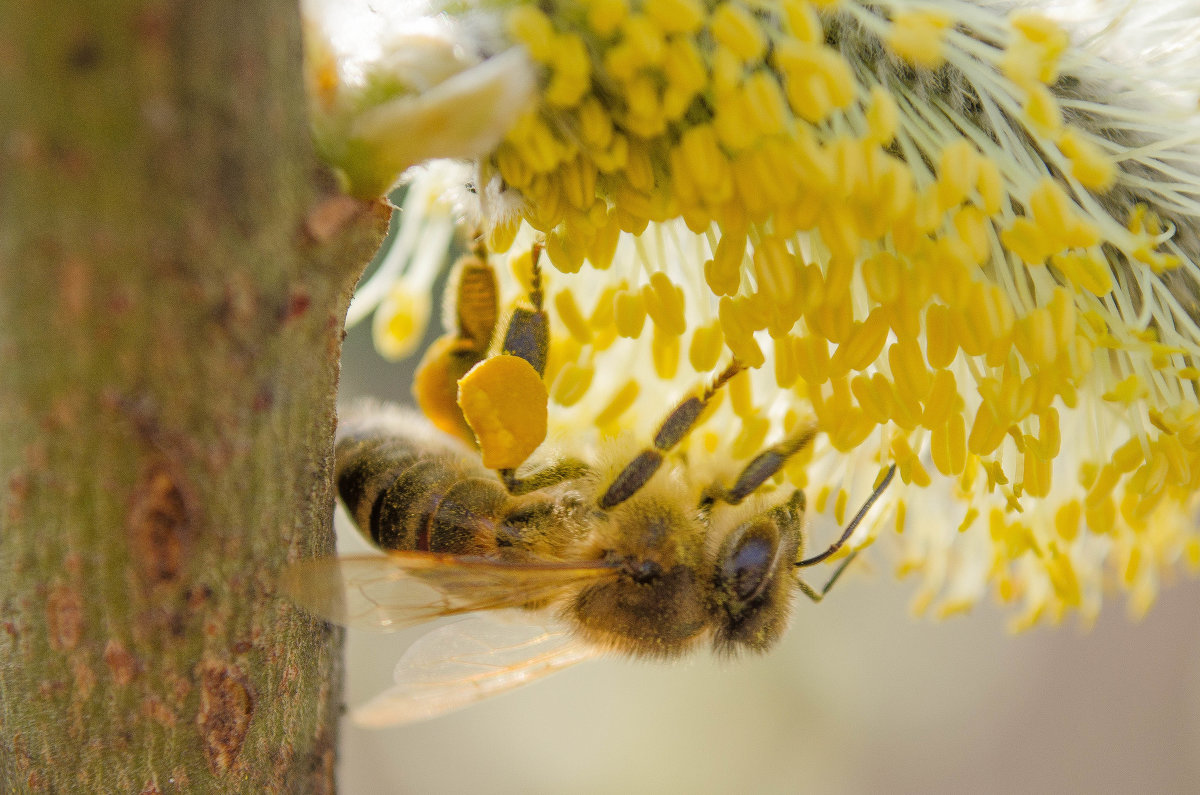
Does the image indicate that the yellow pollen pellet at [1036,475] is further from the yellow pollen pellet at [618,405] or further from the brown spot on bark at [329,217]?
the brown spot on bark at [329,217]

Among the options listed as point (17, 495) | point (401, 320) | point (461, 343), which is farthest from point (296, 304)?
point (401, 320)

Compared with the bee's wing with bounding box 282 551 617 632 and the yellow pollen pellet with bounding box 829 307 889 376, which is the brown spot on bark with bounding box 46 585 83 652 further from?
the yellow pollen pellet with bounding box 829 307 889 376

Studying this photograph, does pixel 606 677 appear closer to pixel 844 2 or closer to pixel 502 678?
pixel 502 678

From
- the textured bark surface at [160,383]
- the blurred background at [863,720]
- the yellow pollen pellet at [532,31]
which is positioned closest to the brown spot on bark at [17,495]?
the textured bark surface at [160,383]

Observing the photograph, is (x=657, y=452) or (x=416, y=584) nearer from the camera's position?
(x=416, y=584)

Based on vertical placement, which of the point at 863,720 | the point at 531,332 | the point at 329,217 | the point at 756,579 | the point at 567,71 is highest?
the point at 567,71

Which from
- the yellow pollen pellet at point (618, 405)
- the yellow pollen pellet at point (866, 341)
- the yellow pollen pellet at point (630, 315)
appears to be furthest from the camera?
the yellow pollen pellet at point (618, 405)

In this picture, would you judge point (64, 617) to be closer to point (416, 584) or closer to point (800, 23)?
point (416, 584)
